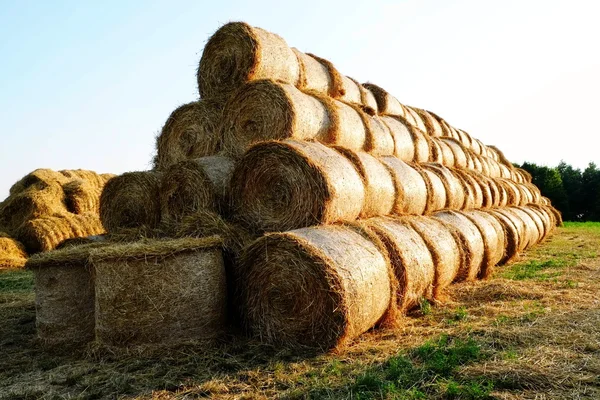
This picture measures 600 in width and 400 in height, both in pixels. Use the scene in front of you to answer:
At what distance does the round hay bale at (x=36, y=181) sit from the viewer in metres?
15.1

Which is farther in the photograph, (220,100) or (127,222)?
(220,100)

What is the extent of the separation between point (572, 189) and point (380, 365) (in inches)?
1865

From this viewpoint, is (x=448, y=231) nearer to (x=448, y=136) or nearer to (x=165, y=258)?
(x=165, y=258)

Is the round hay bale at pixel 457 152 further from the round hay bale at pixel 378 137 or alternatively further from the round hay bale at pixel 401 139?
the round hay bale at pixel 378 137

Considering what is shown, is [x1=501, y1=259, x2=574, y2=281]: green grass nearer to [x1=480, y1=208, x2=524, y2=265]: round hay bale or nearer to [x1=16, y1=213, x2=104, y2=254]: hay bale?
[x1=480, y1=208, x2=524, y2=265]: round hay bale

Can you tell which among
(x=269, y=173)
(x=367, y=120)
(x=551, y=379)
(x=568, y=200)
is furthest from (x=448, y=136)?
(x=568, y=200)

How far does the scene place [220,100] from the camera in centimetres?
766

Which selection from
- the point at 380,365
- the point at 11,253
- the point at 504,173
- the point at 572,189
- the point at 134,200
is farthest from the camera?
the point at 572,189

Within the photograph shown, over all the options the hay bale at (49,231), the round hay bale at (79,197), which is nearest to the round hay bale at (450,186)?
the hay bale at (49,231)

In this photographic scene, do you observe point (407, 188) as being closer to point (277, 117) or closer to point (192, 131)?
point (277, 117)

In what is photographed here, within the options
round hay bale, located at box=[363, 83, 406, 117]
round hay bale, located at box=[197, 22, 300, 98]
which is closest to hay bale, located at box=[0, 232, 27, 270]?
round hay bale, located at box=[197, 22, 300, 98]

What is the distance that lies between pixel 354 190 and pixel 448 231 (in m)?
2.37

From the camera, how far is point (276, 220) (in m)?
5.88

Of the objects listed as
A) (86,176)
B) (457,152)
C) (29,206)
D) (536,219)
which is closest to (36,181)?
(29,206)
